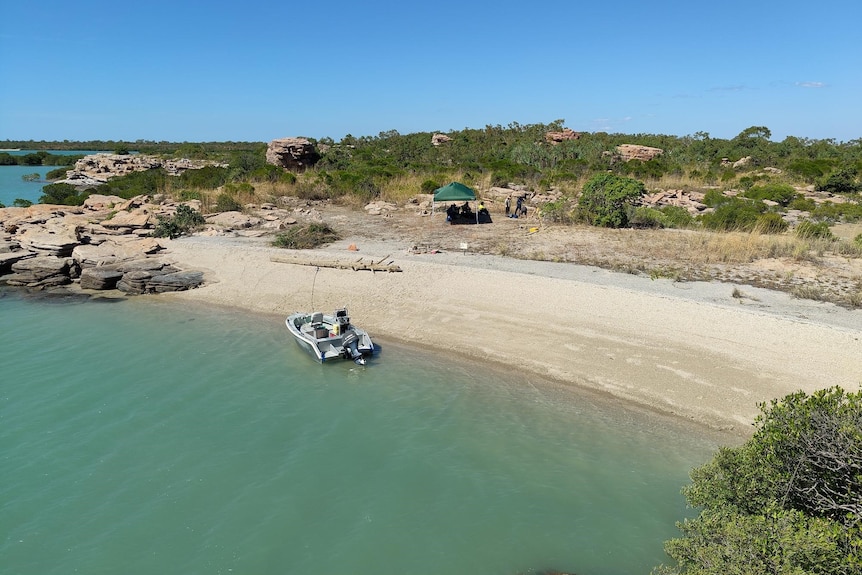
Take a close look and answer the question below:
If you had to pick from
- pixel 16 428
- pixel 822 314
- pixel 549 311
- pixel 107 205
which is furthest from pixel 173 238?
pixel 822 314

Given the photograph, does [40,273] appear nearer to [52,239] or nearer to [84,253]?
[84,253]

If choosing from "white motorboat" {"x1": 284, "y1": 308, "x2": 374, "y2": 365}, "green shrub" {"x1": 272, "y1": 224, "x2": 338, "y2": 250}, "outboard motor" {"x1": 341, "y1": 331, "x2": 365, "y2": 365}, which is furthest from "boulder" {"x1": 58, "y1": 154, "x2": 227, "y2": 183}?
"outboard motor" {"x1": 341, "y1": 331, "x2": 365, "y2": 365}

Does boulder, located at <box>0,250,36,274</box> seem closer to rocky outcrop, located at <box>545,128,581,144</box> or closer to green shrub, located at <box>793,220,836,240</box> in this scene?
green shrub, located at <box>793,220,836,240</box>

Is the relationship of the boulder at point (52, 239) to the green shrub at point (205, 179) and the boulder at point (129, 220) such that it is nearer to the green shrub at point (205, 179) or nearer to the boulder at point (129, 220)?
the boulder at point (129, 220)

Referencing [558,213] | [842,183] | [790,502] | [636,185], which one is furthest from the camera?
[842,183]

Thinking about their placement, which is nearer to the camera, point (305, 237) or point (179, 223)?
point (305, 237)

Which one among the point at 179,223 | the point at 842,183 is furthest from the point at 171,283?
the point at 842,183
